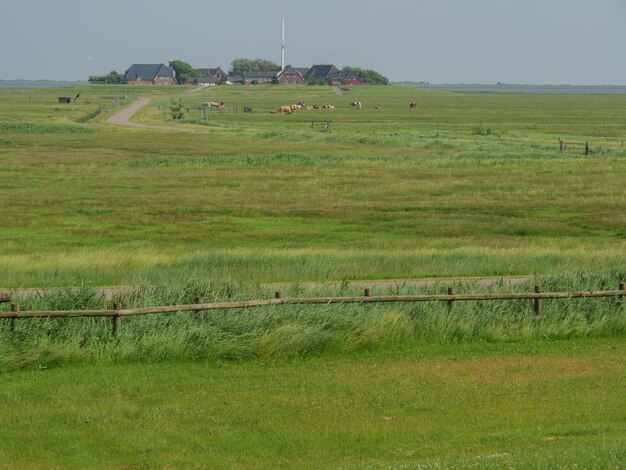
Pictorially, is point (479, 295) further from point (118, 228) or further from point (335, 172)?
point (335, 172)

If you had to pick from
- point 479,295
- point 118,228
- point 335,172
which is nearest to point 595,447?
point 479,295

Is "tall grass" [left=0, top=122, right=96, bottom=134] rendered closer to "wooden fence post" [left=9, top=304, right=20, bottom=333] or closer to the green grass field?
the green grass field

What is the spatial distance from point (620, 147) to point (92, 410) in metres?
74.3

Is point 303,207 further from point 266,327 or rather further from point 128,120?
point 128,120

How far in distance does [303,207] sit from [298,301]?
91.1ft

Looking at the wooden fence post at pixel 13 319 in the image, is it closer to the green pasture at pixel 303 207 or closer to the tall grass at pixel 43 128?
the green pasture at pixel 303 207

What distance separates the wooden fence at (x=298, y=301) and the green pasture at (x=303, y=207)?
6.92m

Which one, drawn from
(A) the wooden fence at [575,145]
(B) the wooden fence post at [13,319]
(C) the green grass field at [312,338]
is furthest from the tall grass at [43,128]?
(B) the wooden fence post at [13,319]

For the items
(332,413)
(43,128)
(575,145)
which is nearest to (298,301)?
(332,413)

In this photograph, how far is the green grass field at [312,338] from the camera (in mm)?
14383

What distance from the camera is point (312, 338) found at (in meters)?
20.3

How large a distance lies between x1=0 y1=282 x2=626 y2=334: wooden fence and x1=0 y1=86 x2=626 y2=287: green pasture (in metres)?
6.92

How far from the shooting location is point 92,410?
52.5 ft

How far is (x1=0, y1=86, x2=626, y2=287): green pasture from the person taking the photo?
104ft
